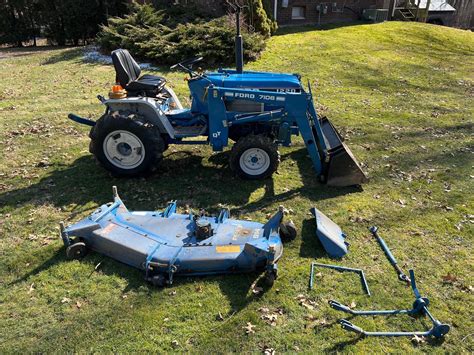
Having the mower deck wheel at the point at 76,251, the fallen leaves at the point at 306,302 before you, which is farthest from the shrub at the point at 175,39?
the fallen leaves at the point at 306,302

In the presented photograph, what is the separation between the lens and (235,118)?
18.1 ft

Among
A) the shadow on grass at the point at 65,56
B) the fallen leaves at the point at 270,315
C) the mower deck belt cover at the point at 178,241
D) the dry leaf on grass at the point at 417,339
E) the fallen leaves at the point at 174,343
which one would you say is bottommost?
the dry leaf on grass at the point at 417,339

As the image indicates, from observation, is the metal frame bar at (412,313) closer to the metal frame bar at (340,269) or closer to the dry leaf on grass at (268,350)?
the metal frame bar at (340,269)

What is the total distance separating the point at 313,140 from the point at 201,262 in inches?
98.2

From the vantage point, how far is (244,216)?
5.02m

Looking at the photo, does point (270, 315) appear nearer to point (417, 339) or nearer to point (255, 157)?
point (417, 339)

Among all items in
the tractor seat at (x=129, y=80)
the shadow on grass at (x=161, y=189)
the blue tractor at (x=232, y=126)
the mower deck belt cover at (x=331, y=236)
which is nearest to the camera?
the mower deck belt cover at (x=331, y=236)

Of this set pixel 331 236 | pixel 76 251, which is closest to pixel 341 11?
pixel 331 236

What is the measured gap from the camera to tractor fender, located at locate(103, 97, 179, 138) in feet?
18.3

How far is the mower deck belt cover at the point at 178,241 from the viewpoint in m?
3.81

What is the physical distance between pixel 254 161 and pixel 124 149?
1.85 metres

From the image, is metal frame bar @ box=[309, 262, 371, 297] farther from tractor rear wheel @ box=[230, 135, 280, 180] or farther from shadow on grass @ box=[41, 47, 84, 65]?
shadow on grass @ box=[41, 47, 84, 65]

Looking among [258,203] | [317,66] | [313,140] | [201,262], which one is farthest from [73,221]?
[317,66]

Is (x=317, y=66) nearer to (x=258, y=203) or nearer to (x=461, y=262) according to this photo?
(x=258, y=203)
